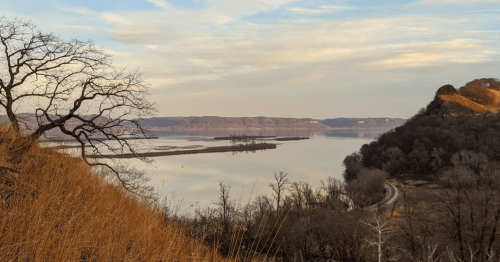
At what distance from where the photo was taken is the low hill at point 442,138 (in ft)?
250

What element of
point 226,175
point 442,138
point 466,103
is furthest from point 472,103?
point 226,175

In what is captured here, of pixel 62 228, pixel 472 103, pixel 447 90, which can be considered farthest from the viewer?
pixel 447 90

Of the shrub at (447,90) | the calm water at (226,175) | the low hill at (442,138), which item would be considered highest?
the shrub at (447,90)

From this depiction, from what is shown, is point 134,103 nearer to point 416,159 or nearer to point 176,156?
point 416,159

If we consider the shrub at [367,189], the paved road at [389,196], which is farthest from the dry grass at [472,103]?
the shrub at [367,189]

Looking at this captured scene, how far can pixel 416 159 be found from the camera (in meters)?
83.6

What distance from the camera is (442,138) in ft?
278

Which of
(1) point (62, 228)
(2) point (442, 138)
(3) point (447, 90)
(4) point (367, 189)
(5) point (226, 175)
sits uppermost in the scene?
(3) point (447, 90)

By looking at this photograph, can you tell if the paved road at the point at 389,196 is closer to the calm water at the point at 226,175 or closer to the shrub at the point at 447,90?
the calm water at the point at 226,175

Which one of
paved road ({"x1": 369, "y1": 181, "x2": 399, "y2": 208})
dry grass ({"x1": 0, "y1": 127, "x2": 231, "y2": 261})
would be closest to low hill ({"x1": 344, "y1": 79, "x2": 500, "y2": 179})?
paved road ({"x1": 369, "y1": 181, "x2": 399, "y2": 208})

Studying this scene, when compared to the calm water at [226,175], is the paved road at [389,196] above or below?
below

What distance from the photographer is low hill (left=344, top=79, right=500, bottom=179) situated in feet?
250

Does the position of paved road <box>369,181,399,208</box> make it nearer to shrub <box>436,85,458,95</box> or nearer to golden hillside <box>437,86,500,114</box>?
golden hillside <box>437,86,500,114</box>

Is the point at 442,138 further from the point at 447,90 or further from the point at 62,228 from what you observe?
the point at 62,228
